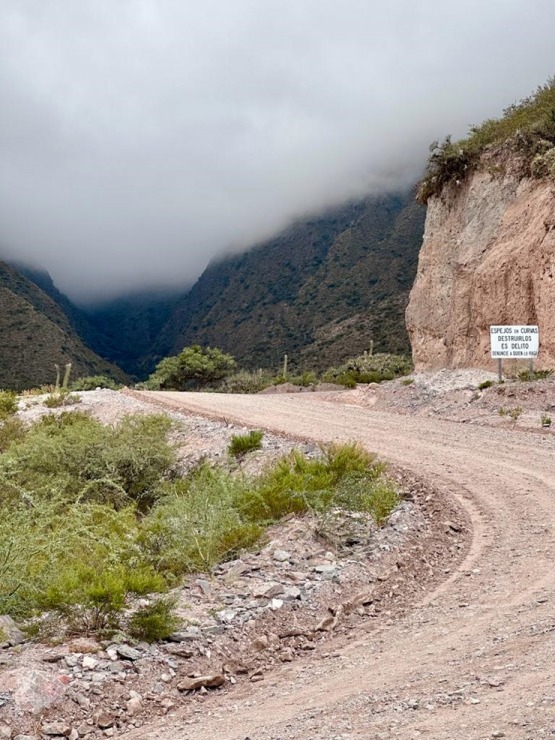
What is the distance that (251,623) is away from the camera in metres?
5.27

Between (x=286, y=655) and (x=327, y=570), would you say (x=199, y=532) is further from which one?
(x=286, y=655)

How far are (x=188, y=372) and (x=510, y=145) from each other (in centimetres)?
2849

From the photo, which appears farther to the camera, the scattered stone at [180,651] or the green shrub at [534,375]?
the green shrub at [534,375]

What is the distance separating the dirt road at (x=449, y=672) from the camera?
3408 millimetres

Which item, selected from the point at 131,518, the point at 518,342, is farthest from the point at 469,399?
the point at 131,518

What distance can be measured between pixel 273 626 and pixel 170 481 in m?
7.49

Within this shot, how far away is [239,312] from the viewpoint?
10206cm

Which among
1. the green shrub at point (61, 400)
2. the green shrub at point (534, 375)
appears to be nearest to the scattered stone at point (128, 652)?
the green shrub at point (534, 375)

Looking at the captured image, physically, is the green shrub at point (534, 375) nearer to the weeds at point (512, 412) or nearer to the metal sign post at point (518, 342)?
the metal sign post at point (518, 342)

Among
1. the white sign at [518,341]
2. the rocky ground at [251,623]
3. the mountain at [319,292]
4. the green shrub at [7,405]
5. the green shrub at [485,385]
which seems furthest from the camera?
the mountain at [319,292]

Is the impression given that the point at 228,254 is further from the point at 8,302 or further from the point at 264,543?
the point at 264,543

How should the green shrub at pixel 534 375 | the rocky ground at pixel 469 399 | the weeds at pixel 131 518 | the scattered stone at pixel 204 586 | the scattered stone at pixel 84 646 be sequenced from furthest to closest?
the green shrub at pixel 534 375 → the rocky ground at pixel 469 399 → the scattered stone at pixel 204 586 → the weeds at pixel 131 518 → the scattered stone at pixel 84 646

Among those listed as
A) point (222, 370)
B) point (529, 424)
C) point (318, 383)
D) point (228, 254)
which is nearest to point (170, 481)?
point (529, 424)

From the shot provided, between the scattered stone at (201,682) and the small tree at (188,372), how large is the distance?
4171 centimetres
